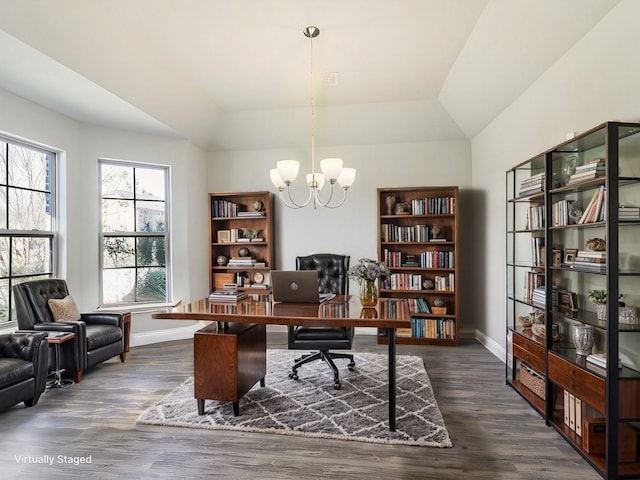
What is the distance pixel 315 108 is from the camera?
459 centimetres

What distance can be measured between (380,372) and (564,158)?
7.70ft

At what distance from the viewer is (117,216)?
14.9 feet

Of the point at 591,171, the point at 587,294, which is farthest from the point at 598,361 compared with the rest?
the point at 591,171

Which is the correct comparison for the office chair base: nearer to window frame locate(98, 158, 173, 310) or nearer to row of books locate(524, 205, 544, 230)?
row of books locate(524, 205, 544, 230)

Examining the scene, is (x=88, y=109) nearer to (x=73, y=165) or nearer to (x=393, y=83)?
(x=73, y=165)

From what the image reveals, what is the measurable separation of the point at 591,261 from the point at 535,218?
2.53 ft

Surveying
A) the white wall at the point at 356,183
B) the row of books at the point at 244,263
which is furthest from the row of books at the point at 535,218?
the row of books at the point at 244,263

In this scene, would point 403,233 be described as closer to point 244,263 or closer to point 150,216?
point 244,263

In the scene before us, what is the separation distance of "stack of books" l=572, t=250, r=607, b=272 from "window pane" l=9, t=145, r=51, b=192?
480 centimetres

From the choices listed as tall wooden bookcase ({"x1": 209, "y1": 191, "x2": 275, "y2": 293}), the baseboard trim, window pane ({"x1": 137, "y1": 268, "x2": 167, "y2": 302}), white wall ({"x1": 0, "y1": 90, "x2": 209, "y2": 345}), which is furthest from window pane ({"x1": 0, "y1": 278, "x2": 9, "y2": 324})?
the baseboard trim

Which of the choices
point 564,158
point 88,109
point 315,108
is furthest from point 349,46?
point 88,109

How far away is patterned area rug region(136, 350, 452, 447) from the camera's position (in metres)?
2.38

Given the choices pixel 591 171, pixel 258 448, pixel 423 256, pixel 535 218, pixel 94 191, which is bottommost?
pixel 258 448

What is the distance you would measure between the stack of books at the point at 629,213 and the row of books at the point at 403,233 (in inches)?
107
